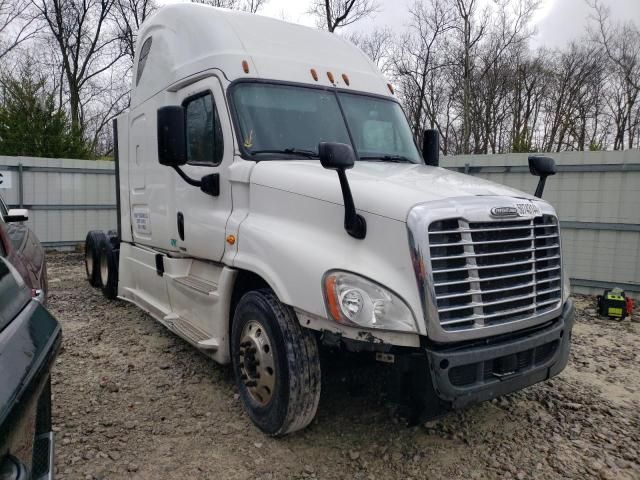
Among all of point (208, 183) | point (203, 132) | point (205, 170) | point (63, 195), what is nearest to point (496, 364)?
point (208, 183)

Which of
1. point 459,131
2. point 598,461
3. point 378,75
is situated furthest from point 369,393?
point 459,131

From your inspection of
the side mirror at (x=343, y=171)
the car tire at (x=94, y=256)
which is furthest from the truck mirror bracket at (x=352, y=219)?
the car tire at (x=94, y=256)

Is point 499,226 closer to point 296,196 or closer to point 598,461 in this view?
point 296,196

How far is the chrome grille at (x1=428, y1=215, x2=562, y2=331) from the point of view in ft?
8.67

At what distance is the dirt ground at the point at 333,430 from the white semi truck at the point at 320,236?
0.31 meters

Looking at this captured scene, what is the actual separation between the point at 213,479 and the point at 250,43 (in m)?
3.30

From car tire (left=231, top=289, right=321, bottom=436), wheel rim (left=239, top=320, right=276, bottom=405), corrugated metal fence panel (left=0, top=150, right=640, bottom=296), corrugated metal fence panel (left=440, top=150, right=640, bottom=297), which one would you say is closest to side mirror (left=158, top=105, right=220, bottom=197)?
car tire (left=231, top=289, right=321, bottom=436)

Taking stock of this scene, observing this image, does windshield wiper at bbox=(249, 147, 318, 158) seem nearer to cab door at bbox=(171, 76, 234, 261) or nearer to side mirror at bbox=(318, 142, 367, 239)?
cab door at bbox=(171, 76, 234, 261)

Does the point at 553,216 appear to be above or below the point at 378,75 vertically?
below

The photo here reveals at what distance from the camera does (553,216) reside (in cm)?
327

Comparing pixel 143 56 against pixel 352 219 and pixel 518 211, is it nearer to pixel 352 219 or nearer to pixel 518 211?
pixel 352 219

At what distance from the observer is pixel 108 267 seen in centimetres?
708

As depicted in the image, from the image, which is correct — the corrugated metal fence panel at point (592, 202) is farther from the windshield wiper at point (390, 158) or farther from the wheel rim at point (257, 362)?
the wheel rim at point (257, 362)

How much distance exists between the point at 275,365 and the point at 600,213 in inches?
268
